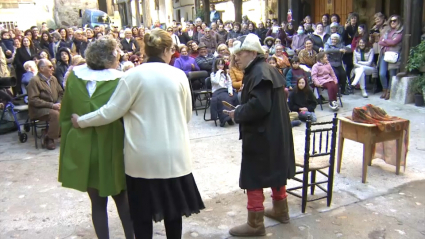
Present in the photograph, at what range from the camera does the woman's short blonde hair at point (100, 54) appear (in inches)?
105

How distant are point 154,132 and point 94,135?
0.45 metres

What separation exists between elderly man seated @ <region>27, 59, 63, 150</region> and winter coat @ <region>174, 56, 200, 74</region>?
9.35 feet

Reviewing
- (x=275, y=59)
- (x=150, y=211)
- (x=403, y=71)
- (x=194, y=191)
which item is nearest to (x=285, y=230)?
(x=194, y=191)

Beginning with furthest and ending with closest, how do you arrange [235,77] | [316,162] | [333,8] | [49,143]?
[333,8], [235,77], [49,143], [316,162]

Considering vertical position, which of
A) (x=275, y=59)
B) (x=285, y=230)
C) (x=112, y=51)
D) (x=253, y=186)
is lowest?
(x=285, y=230)

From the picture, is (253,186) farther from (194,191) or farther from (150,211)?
(150,211)

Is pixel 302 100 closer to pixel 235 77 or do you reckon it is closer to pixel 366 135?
pixel 235 77

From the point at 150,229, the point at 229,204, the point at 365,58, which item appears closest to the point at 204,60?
the point at 365,58

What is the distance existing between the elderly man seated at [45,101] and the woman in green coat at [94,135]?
11.5 ft

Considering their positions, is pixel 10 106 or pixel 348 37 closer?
pixel 10 106

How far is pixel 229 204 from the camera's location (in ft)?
13.4

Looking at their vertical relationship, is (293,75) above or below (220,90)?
above

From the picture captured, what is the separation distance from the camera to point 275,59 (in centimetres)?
810

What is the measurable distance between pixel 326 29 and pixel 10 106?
7.33 m
